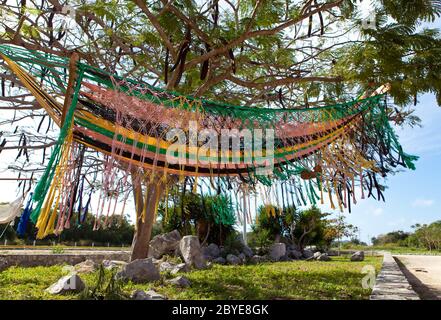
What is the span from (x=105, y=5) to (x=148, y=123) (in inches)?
71.4

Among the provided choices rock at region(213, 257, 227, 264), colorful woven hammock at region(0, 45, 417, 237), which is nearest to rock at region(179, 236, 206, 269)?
rock at region(213, 257, 227, 264)

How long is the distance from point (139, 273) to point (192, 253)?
257cm

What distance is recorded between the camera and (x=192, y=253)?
6.64 m

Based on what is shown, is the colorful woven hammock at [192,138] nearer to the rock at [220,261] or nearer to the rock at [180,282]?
the rock at [180,282]

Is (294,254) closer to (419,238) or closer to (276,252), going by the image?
(276,252)

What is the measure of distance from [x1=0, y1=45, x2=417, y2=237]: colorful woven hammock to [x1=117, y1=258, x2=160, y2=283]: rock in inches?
74.5

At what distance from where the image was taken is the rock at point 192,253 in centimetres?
649

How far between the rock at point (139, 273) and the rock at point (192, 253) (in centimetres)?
216

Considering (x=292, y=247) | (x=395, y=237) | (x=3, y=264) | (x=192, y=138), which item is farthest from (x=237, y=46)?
(x=395, y=237)

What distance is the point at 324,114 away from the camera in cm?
272

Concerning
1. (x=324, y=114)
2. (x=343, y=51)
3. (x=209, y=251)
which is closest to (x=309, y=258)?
(x=209, y=251)

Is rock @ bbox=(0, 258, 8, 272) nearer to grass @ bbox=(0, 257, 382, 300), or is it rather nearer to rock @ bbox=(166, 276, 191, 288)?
grass @ bbox=(0, 257, 382, 300)

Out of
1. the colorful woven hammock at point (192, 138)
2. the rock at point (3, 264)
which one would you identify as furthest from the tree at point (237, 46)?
the rock at point (3, 264)
